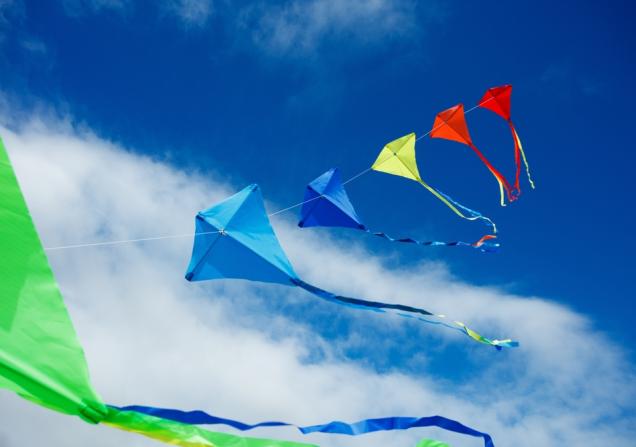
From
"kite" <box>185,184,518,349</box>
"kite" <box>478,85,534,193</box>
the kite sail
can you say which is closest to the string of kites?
the kite sail

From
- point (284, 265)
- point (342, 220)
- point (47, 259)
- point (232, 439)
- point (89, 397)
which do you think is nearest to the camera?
point (89, 397)

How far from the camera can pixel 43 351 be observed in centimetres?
264

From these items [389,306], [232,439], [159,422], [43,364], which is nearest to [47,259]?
[43,364]

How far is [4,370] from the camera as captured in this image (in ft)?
8.09

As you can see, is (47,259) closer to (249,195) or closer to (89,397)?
(89,397)

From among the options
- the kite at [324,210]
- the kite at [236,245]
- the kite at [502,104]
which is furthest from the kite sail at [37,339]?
the kite at [502,104]

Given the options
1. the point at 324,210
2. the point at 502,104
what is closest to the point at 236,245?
the point at 324,210

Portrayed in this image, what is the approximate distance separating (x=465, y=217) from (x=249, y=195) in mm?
4304

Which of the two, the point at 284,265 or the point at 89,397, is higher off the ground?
the point at 284,265

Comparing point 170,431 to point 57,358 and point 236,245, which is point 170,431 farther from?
point 236,245

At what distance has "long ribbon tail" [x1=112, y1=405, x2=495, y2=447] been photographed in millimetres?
3145

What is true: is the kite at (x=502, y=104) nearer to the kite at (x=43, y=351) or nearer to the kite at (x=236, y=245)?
the kite at (x=236, y=245)

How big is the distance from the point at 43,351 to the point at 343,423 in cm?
236

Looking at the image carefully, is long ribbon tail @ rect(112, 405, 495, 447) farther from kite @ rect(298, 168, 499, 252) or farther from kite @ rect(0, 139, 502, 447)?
kite @ rect(298, 168, 499, 252)
